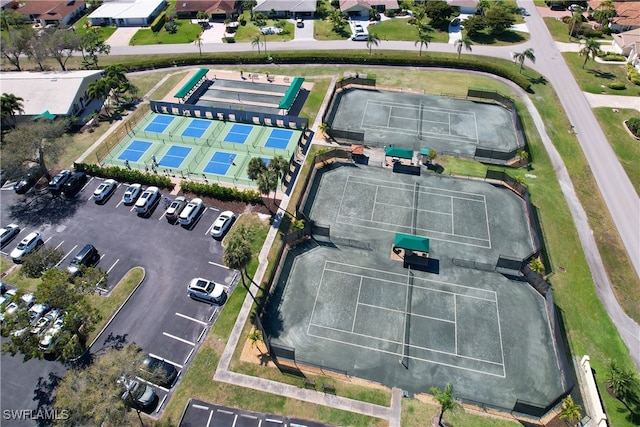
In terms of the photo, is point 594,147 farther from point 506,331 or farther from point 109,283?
point 109,283

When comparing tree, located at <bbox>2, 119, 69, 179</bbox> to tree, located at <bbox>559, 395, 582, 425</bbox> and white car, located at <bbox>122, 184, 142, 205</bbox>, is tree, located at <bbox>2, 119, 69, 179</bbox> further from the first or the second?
tree, located at <bbox>559, 395, 582, 425</bbox>

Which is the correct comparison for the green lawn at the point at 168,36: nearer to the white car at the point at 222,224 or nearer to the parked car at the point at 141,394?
the white car at the point at 222,224

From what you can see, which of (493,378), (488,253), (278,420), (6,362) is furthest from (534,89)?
(6,362)

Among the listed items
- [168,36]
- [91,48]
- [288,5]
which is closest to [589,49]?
[288,5]

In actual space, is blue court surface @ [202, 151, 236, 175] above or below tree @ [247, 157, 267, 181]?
below

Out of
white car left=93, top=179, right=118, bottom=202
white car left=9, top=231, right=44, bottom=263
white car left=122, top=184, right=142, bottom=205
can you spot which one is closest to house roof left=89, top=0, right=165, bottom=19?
white car left=93, top=179, right=118, bottom=202

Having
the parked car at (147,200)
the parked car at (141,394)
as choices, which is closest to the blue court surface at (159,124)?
the parked car at (147,200)
